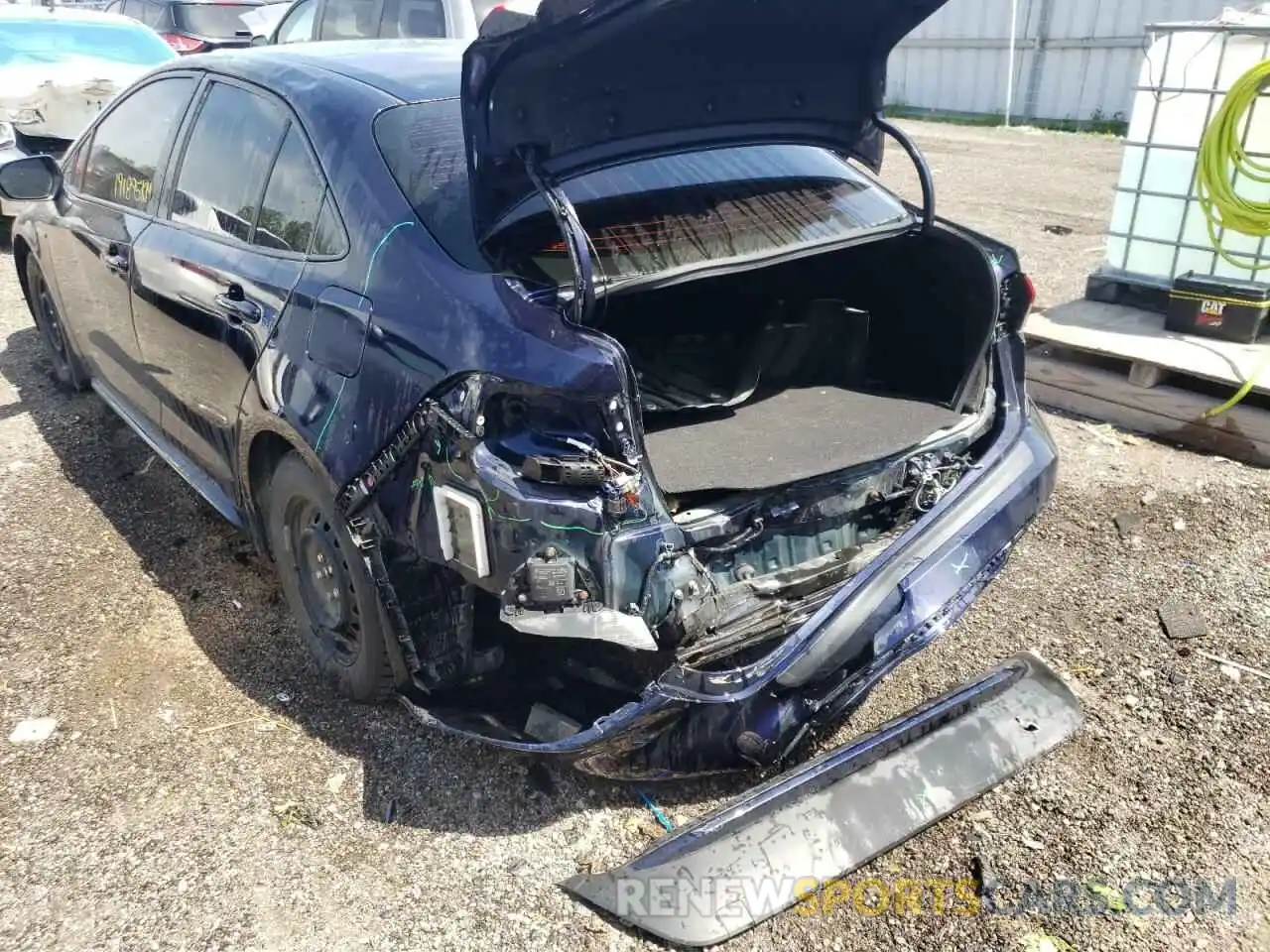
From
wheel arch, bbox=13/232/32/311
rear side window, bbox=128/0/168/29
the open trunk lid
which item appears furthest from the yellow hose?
rear side window, bbox=128/0/168/29

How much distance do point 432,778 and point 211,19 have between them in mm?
11898

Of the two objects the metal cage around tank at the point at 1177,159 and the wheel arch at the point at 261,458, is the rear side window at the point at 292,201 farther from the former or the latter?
the metal cage around tank at the point at 1177,159

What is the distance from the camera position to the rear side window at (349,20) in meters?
7.84

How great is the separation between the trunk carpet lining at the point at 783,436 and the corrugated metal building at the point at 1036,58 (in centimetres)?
1194

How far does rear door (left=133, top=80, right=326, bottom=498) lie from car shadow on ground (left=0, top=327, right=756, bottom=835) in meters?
0.46

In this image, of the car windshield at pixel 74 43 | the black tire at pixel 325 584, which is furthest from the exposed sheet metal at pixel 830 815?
the car windshield at pixel 74 43

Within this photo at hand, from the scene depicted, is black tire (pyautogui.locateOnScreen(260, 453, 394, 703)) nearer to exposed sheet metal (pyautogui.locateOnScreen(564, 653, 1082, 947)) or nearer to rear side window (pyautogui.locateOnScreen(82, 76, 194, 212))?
exposed sheet metal (pyautogui.locateOnScreen(564, 653, 1082, 947))

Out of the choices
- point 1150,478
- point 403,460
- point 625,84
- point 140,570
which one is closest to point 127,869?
point 403,460

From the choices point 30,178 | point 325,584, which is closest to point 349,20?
point 30,178

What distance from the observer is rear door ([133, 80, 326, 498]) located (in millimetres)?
2752

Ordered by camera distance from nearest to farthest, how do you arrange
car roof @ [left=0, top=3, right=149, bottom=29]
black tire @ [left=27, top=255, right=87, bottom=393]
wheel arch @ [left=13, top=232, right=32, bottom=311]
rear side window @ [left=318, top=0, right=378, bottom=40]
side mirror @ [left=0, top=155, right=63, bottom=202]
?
side mirror @ [left=0, top=155, right=63, bottom=202] → black tire @ [left=27, top=255, right=87, bottom=393] → wheel arch @ [left=13, top=232, right=32, bottom=311] → rear side window @ [left=318, top=0, right=378, bottom=40] → car roof @ [left=0, top=3, right=149, bottom=29]

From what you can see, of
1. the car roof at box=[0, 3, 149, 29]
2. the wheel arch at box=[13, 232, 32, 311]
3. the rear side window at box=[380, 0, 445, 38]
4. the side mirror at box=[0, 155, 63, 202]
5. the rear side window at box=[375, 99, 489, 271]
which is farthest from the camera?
the car roof at box=[0, 3, 149, 29]

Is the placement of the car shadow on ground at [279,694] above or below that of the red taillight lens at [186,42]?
below

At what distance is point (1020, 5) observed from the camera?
14.5 meters
